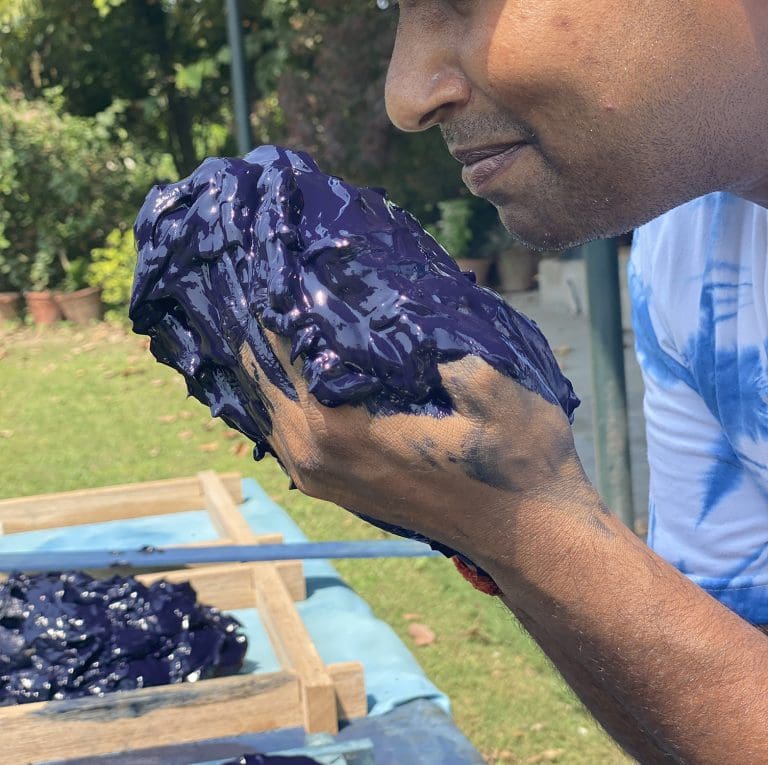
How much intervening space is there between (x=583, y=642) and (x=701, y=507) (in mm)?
803

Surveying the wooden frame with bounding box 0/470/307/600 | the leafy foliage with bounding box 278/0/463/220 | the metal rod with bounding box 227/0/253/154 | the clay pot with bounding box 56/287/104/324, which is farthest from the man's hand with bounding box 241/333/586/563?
the clay pot with bounding box 56/287/104/324

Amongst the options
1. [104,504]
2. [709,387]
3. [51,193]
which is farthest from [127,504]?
[51,193]

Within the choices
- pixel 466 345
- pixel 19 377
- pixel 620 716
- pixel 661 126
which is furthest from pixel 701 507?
pixel 19 377

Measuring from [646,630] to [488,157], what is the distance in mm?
719

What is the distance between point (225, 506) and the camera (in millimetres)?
4301

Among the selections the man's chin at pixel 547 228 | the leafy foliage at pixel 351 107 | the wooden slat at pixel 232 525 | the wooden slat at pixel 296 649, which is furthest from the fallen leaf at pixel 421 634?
the leafy foliage at pixel 351 107

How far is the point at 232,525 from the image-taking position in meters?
4.04

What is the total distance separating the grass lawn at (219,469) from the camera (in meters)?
3.96

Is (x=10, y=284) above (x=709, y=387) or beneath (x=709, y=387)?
beneath

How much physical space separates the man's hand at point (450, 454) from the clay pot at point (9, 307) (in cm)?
1142

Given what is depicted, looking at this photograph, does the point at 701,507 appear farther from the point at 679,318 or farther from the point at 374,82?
the point at 374,82

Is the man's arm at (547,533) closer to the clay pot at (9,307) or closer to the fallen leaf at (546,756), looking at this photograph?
the fallen leaf at (546,756)

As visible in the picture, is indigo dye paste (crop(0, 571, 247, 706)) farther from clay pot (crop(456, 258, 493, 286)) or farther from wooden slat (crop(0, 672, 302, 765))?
clay pot (crop(456, 258, 493, 286))

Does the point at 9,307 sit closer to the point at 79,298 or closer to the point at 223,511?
the point at 79,298
